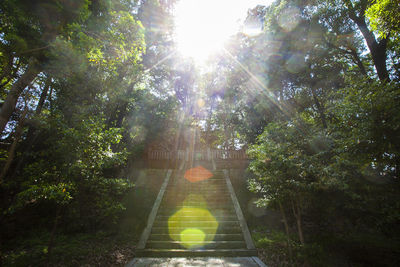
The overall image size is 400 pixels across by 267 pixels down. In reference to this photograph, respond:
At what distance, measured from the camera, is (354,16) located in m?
8.70

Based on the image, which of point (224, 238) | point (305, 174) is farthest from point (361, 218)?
point (224, 238)

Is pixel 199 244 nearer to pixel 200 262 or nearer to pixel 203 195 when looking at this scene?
pixel 200 262

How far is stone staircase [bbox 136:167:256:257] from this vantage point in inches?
216

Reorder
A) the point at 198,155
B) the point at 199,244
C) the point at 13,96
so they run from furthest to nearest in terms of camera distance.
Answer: the point at 198,155 → the point at 199,244 → the point at 13,96

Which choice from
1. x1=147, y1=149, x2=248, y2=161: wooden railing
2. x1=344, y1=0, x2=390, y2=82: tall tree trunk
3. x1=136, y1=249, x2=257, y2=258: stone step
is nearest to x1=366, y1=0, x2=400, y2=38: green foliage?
x1=344, y1=0, x2=390, y2=82: tall tree trunk

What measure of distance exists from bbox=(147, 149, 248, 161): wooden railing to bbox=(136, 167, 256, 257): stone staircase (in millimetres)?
4108

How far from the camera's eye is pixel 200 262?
16.1 ft

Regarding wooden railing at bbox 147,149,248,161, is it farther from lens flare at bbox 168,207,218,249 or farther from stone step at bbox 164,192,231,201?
lens flare at bbox 168,207,218,249

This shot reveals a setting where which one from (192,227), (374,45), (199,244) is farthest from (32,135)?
(374,45)

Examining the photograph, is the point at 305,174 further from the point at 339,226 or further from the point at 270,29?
the point at 270,29

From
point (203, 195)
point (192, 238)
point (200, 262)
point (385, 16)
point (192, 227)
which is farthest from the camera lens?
point (203, 195)

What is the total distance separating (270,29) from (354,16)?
3.91m

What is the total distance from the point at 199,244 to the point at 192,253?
0.42 metres

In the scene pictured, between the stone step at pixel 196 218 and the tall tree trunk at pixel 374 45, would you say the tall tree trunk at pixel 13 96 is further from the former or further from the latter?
the tall tree trunk at pixel 374 45
